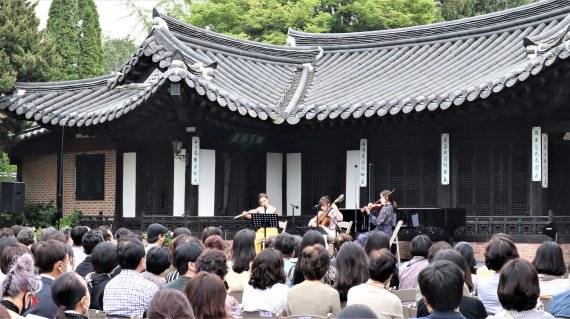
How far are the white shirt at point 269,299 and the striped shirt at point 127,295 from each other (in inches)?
33.9

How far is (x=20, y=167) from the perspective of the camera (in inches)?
945

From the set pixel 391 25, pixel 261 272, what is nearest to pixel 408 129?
pixel 261 272

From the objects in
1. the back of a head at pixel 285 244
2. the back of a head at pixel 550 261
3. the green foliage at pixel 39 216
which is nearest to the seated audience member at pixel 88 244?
the back of a head at pixel 285 244

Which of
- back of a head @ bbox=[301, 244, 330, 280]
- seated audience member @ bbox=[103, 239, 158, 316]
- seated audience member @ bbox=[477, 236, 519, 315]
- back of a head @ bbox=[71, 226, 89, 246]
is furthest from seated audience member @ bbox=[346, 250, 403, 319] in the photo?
back of a head @ bbox=[71, 226, 89, 246]

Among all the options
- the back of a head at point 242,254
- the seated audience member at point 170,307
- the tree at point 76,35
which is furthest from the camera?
the tree at point 76,35

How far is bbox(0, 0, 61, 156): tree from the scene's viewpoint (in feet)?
73.7

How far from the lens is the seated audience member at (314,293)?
300 inches

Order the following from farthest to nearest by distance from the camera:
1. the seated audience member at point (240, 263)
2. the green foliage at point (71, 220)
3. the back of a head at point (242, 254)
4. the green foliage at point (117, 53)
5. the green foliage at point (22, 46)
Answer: the green foliage at point (117, 53), the green foliage at point (22, 46), the green foliage at point (71, 220), the back of a head at point (242, 254), the seated audience member at point (240, 263)

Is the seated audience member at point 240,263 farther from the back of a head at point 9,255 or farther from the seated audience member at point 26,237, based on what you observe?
the seated audience member at point 26,237

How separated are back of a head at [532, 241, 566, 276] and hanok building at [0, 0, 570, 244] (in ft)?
29.2

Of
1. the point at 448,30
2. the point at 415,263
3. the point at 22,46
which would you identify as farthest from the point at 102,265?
the point at 448,30

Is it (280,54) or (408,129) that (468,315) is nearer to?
(408,129)

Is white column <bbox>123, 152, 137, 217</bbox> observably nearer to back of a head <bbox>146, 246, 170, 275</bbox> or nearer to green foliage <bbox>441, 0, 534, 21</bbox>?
back of a head <bbox>146, 246, 170, 275</bbox>

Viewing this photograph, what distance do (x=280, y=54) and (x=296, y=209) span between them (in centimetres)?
488
